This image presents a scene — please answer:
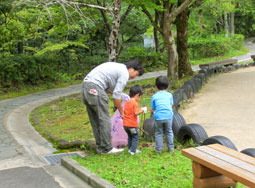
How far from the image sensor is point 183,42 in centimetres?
1548

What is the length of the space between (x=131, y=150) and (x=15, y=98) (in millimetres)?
9737

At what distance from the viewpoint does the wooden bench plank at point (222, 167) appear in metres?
3.11

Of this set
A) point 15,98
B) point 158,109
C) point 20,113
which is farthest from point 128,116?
point 15,98

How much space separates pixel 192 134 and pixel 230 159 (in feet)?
6.33

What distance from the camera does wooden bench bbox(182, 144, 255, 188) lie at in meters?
3.31

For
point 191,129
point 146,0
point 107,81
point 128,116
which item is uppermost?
point 146,0

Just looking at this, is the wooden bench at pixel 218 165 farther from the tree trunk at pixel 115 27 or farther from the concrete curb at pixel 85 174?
the tree trunk at pixel 115 27

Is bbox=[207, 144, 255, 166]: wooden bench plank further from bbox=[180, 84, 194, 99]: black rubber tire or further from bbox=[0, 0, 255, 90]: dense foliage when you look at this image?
bbox=[180, 84, 194, 99]: black rubber tire

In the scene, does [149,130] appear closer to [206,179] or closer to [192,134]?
[192,134]

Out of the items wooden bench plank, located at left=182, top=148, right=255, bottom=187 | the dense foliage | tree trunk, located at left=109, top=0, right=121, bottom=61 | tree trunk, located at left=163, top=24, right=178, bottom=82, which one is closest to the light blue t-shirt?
wooden bench plank, located at left=182, top=148, right=255, bottom=187

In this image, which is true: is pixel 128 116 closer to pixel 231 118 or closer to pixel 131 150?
pixel 131 150

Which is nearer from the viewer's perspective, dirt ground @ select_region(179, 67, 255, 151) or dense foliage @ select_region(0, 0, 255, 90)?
dirt ground @ select_region(179, 67, 255, 151)

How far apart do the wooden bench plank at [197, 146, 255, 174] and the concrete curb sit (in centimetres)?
125

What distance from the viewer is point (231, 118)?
26.9 ft
